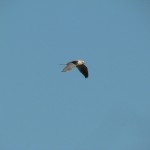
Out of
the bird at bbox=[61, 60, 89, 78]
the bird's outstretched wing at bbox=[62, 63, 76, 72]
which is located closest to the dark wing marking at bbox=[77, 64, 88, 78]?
the bird at bbox=[61, 60, 89, 78]

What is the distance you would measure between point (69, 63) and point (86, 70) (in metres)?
1.55

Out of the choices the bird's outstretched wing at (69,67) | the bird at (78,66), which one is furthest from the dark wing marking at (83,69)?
the bird's outstretched wing at (69,67)

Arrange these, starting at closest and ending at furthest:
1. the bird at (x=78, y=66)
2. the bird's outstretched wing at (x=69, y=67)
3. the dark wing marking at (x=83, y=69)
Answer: the bird's outstretched wing at (x=69, y=67), the bird at (x=78, y=66), the dark wing marking at (x=83, y=69)

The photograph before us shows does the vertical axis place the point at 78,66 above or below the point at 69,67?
above

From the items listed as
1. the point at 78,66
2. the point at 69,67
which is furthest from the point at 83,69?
the point at 69,67

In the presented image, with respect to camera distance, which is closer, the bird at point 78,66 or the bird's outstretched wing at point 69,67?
the bird's outstretched wing at point 69,67

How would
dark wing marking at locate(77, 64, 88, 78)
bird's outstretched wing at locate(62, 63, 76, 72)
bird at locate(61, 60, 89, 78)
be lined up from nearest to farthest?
bird's outstretched wing at locate(62, 63, 76, 72) → bird at locate(61, 60, 89, 78) → dark wing marking at locate(77, 64, 88, 78)

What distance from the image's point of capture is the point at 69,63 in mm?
28484

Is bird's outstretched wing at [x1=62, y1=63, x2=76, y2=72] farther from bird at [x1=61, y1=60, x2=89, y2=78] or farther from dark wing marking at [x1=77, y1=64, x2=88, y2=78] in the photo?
dark wing marking at [x1=77, y1=64, x2=88, y2=78]

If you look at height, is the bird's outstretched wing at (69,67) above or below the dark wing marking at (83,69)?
below

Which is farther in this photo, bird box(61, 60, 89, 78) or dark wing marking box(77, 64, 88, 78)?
dark wing marking box(77, 64, 88, 78)

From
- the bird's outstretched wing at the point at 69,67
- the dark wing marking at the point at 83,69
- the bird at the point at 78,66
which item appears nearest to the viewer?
the bird's outstretched wing at the point at 69,67

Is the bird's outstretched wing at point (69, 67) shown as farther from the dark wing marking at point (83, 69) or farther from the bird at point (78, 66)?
the dark wing marking at point (83, 69)

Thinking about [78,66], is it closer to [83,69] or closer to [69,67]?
[83,69]
